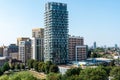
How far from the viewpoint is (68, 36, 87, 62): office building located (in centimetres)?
6475

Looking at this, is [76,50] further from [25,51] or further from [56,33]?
[25,51]

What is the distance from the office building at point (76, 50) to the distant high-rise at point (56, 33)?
4.98 metres

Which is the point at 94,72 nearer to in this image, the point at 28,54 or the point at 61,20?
the point at 61,20

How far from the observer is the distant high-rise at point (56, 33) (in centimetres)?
5919

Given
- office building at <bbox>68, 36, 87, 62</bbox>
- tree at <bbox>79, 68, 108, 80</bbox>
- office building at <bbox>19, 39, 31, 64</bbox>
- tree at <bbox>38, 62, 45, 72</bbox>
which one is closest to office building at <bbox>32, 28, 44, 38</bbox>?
office building at <bbox>19, 39, 31, 64</bbox>

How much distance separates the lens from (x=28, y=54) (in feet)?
238

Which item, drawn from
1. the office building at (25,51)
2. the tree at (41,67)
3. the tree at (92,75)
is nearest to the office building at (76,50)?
the office building at (25,51)

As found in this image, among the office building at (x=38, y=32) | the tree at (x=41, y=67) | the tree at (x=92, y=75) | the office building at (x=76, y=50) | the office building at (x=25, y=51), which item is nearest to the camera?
the tree at (x=92, y=75)

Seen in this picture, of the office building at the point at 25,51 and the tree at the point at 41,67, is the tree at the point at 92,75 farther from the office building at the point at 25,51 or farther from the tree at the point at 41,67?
the office building at the point at 25,51

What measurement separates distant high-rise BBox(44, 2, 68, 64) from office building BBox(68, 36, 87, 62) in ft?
16.3

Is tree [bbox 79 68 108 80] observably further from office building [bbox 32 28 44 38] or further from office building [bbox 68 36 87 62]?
office building [bbox 32 28 44 38]

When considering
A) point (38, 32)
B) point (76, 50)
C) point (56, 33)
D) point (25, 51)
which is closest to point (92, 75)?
point (56, 33)

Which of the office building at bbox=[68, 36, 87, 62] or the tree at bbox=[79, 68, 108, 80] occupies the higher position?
the office building at bbox=[68, 36, 87, 62]

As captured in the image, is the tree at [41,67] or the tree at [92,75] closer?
the tree at [92,75]
